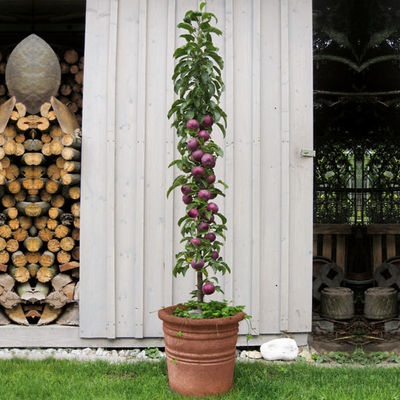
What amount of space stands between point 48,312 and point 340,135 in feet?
15.2

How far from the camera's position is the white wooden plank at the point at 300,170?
3494 millimetres

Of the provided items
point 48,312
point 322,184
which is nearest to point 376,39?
point 322,184

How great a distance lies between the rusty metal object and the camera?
3592 mm

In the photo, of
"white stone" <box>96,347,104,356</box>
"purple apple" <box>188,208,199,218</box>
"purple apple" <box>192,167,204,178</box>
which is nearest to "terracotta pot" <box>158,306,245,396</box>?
"purple apple" <box>188,208,199,218</box>

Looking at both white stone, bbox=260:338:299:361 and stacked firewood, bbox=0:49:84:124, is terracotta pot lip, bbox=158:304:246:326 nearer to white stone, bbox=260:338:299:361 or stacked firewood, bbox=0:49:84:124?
white stone, bbox=260:338:299:361

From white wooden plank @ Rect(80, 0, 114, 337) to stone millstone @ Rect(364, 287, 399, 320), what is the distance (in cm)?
253

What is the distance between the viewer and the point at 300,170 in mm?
3521

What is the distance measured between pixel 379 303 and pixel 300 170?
1812 mm

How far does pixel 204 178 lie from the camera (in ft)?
8.71

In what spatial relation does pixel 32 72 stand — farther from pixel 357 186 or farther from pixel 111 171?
pixel 357 186

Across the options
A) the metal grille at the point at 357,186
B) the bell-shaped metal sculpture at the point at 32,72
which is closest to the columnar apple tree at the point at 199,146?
the bell-shaped metal sculpture at the point at 32,72

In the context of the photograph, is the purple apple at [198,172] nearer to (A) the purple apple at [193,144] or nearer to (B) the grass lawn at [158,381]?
(A) the purple apple at [193,144]

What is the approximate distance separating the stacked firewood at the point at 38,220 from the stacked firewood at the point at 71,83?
523mm

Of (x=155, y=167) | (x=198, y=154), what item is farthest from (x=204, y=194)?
(x=155, y=167)
